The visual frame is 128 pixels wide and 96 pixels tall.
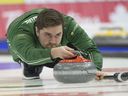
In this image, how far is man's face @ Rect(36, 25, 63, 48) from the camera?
3560mm

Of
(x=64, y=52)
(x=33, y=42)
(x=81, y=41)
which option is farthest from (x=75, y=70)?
(x=81, y=41)

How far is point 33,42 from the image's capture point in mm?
3820

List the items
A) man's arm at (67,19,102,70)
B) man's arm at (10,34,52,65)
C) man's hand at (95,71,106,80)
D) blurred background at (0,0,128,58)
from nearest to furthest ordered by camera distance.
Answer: man's arm at (10,34,52,65), man's hand at (95,71,106,80), man's arm at (67,19,102,70), blurred background at (0,0,128,58)

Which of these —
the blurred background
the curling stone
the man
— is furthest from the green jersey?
the blurred background

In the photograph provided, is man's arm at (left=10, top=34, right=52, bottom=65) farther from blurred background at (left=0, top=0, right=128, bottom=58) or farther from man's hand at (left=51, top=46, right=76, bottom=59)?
blurred background at (left=0, top=0, right=128, bottom=58)

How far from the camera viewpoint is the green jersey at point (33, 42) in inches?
142

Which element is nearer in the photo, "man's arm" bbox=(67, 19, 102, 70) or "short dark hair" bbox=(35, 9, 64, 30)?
"short dark hair" bbox=(35, 9, 64, 30)

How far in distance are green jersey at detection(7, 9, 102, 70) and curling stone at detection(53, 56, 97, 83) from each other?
131 millimetres

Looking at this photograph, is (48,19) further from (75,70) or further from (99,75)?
(99,75)

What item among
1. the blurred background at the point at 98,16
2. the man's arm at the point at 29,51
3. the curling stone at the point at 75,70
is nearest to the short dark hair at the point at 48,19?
the man's arm at the point at 29,51

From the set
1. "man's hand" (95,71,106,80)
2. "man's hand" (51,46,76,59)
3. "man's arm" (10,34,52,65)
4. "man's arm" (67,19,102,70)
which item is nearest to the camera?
"man's hand" (51,46,76,59)

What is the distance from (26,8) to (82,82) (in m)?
5.55

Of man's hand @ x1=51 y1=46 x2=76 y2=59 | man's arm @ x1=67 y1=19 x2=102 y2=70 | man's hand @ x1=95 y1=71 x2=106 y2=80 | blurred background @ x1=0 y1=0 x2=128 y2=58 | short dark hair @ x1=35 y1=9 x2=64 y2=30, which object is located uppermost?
short dark hair @ x1=35 y1=9 x2=64 y2=30

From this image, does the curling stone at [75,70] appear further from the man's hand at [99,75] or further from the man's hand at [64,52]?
the man's hand at [99,75]
